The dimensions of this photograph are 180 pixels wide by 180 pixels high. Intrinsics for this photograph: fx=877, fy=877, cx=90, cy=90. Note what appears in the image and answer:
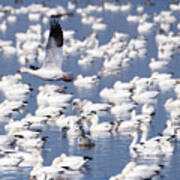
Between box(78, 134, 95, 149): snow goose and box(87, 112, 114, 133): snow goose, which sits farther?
box(87, 112, 114, 133): snow goose

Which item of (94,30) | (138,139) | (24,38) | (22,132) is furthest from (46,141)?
(94,30)

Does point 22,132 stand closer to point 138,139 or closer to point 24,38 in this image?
point 138,139

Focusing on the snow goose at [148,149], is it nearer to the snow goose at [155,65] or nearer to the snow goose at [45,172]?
the snow goose at [45,172]

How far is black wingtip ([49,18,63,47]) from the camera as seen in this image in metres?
23.6

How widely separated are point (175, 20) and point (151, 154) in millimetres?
38148

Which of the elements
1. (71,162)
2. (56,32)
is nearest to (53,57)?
(56,32)

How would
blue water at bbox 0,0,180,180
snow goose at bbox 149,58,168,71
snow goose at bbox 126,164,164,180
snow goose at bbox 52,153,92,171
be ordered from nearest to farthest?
1. snow goose at bbox 126,164,164,180
2. snow goose at bbox 52,153,92,171
3. blue water at bbox 0,0,180,180
4. snow goose at bbox 149,58,168,71

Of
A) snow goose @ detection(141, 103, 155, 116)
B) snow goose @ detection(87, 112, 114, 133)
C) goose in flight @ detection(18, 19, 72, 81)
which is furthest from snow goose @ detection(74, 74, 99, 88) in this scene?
goose in flight @ detection(18, 19, 72, 81)

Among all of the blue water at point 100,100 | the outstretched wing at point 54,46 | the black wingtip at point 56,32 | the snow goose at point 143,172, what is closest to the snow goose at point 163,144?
the blue water at point 100,100

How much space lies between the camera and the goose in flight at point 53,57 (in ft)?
77.8

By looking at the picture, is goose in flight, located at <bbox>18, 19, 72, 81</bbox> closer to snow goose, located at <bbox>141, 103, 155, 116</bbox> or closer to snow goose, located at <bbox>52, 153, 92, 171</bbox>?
snow goose, located at <bbox>52, 153, 92, 171</bbox>

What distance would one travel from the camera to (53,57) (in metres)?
24.4

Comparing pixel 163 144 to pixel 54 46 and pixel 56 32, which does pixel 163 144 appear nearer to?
pixel 54 46

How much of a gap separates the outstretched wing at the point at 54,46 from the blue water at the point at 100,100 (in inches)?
99.5
